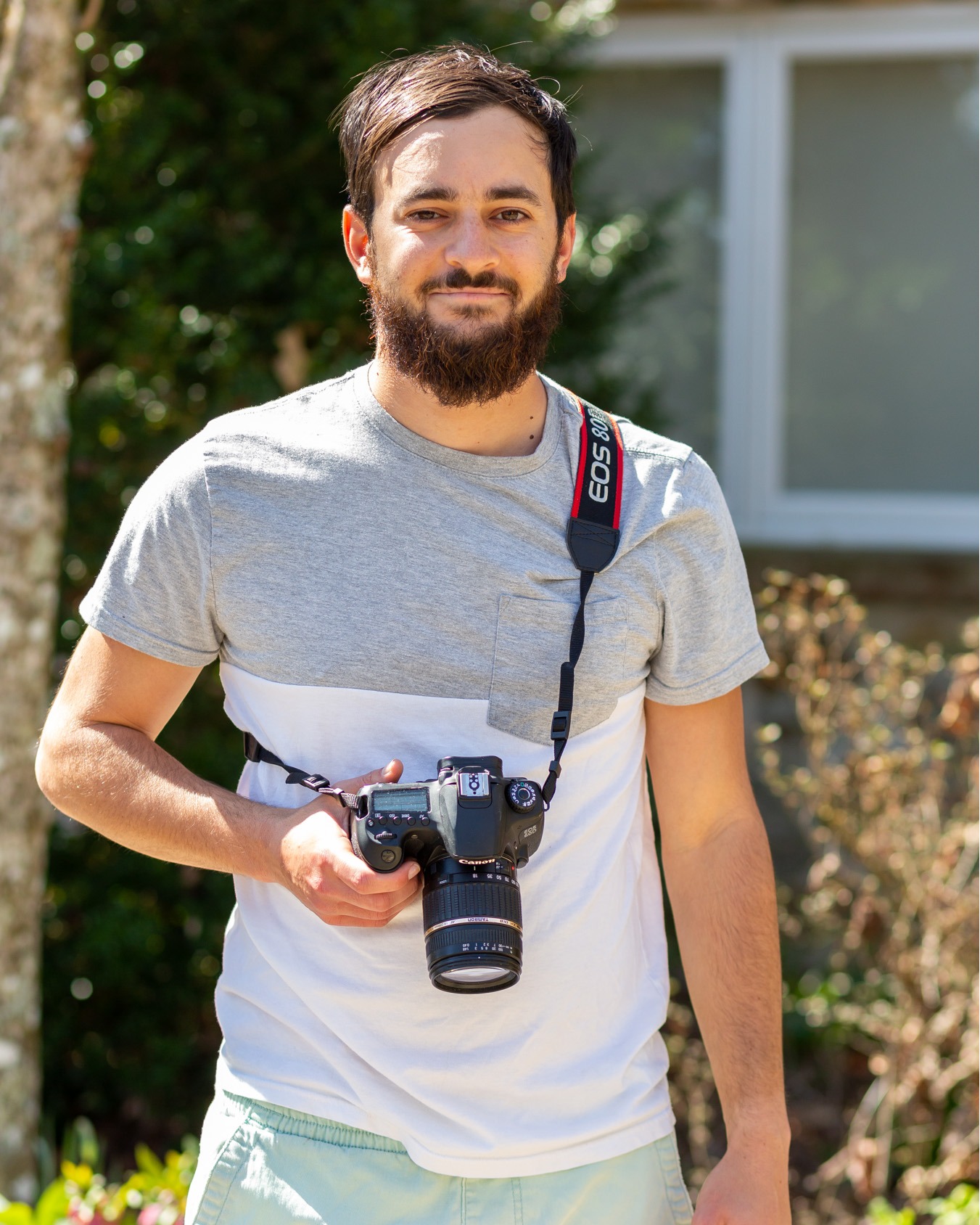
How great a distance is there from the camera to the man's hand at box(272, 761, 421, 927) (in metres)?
1.56

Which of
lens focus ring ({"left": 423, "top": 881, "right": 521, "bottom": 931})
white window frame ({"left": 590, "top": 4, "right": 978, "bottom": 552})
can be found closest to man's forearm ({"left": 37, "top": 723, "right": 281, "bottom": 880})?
lens focus ring ({"left": 423, "top": 881, "right": 521, "bottom": 931})

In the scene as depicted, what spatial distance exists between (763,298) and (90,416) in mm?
2672

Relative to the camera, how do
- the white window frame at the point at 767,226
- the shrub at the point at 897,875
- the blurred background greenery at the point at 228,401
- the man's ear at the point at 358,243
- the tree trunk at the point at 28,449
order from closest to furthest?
1. the man's ear at the point at 358,243
2. the tree trunk at the point at 28,449
3. the shrub at the point at 897,875
4. the blurred background greenery at the point at 228,401
5. the white window frame at the point at 767,226

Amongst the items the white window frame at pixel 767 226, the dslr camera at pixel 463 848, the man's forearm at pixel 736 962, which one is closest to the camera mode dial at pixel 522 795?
the dslr camera at pixel 463 848

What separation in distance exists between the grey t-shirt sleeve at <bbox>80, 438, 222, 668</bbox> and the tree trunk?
1.18m

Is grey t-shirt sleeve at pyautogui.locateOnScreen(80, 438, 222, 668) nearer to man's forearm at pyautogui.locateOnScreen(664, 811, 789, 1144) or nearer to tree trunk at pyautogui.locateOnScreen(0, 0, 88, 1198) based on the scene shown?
man's forearm at pyautogui.locateOnScreen(664, 811, 789, 1144)

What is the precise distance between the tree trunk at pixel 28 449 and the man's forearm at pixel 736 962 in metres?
1.60

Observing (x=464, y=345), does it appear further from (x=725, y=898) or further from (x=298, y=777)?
(x=725, y=898)

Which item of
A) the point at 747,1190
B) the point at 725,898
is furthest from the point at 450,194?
the point at 747,1190

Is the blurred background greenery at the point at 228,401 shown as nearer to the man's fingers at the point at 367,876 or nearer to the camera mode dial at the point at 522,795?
the camera mode dial at the point at 522,795

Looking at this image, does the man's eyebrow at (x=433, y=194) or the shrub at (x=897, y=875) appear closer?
the man's eyebrow at (x=433, y=194)

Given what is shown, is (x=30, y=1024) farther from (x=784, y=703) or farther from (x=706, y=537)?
(x=784, y=703)

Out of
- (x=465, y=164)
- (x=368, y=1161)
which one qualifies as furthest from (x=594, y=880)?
(x=465, y=164)

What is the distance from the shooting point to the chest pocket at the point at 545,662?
1.74 m
